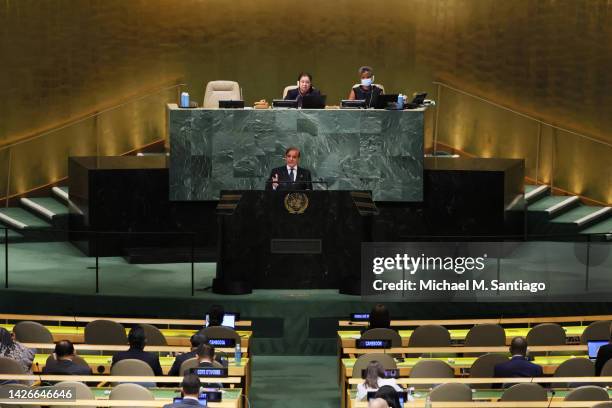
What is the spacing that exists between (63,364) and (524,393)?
388 cm

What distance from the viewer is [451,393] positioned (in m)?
9.97

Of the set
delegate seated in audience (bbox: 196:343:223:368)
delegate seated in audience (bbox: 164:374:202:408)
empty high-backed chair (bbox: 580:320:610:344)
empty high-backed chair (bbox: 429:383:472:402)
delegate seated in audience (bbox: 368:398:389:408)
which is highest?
delegate seated in audience (bbox: 368:398:389:408)

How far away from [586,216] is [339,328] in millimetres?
5179

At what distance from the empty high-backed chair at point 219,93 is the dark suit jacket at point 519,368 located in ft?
27.1

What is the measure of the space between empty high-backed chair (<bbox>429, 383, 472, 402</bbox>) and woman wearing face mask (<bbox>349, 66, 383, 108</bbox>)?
300 inches

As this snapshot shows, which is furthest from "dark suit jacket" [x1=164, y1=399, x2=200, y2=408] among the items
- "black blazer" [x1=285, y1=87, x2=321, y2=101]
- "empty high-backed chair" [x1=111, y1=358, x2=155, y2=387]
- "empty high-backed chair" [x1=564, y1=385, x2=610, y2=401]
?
"black blazer" [x1=285, y1=87, x2=321, y2=101]

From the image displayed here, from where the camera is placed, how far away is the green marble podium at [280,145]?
16.8 m

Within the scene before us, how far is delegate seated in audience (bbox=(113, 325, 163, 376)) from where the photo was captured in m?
11.1

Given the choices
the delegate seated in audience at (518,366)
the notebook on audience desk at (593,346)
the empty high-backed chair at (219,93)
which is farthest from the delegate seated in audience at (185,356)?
the empty high-backed chair at (219,93)

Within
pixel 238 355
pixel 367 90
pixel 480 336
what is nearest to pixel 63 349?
pixel 238 355

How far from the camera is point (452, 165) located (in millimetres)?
17609

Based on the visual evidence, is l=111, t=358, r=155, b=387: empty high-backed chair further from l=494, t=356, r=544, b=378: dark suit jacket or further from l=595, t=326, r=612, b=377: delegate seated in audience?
l=595, t=326, r=612, b=377: delegate seated in audience

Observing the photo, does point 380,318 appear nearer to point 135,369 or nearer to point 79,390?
point 135,369

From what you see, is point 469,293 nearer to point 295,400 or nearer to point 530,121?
point 295,400
